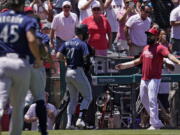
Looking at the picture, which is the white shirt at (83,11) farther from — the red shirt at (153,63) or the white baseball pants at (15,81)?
the white baseball pants at (15,81)

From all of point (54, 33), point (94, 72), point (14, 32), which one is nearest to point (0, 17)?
point (14, 32)

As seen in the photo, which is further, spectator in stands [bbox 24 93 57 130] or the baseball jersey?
spectator in stands [bbox 24 93 57 130]

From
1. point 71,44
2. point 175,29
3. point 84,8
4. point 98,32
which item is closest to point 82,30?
point 71,44

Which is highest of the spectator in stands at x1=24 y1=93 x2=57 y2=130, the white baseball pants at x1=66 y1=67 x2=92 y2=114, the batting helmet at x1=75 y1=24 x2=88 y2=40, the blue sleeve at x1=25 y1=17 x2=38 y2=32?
the batting helmet at x1=75 y1=24 x2=88 y2=40

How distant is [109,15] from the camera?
1745cm

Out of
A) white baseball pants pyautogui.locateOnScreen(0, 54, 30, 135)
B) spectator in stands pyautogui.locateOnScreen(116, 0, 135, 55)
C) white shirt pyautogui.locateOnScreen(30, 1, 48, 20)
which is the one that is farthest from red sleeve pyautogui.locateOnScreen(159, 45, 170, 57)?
white baseball pants pyautogui.locateOnScreen(0, 54, 30, 135)

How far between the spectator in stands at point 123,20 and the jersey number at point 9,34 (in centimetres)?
848

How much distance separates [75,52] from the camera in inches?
559

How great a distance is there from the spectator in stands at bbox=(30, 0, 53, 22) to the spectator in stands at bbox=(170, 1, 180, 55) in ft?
10.1

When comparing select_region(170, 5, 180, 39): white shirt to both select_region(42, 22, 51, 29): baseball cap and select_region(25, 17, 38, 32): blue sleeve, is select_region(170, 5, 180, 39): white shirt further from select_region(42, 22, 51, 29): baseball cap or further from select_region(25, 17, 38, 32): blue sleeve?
select_region(25, 17, 38, 32): blue sleeve

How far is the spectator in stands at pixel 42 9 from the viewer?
57.9 feet

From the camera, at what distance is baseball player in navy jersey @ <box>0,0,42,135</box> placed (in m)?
8.79

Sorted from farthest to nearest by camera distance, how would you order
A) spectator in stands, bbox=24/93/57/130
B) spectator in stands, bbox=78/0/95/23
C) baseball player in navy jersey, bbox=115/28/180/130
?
spectator in stands, bbox=78/0/95/23
spectator in stands, bbox=24/93/57/130
baseball player in navy jersey, bbox=115/28/180/130

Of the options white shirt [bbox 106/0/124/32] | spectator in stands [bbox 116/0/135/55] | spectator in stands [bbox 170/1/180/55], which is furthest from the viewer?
white shirt [bbox 106/0/124/32]
